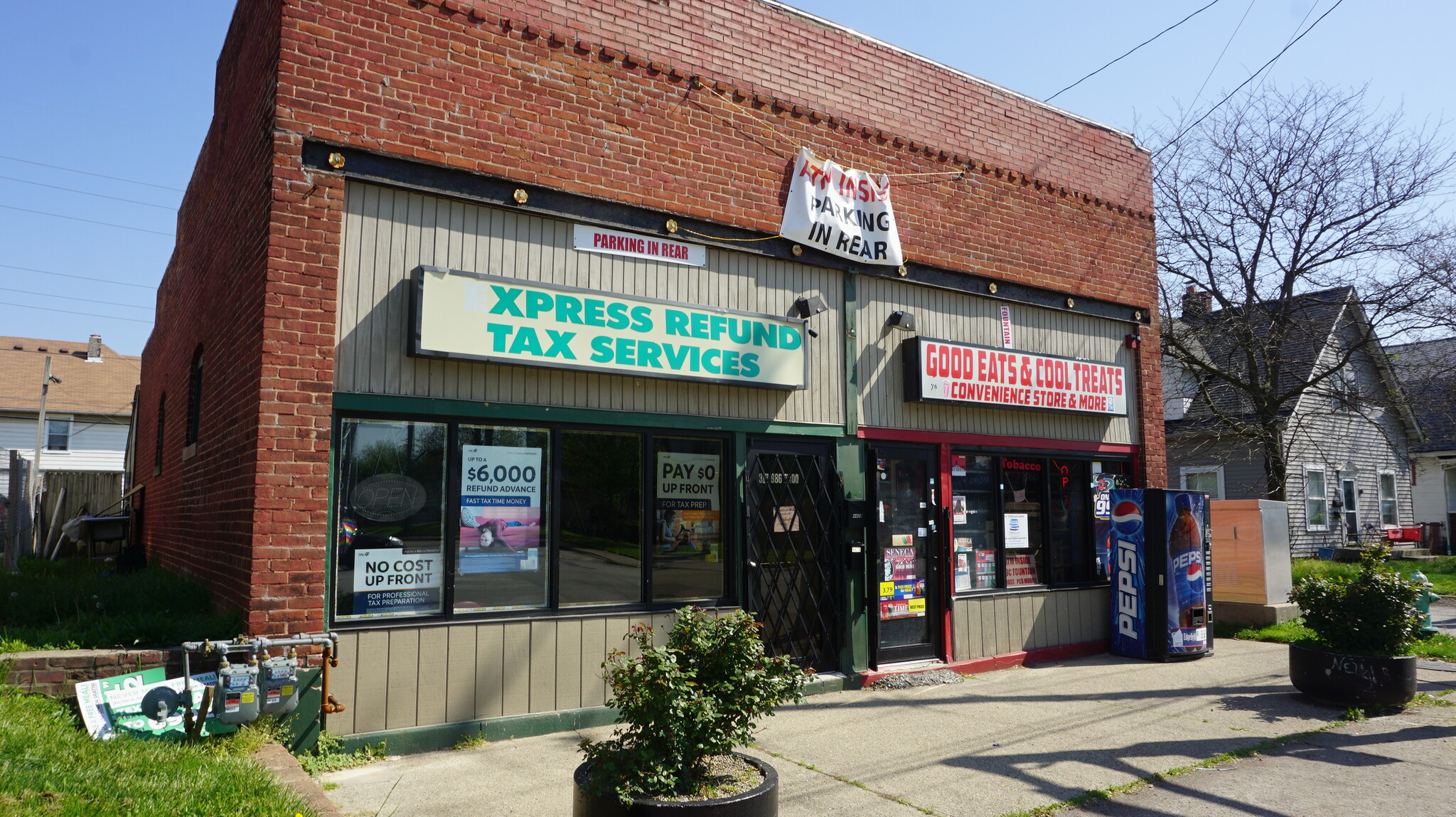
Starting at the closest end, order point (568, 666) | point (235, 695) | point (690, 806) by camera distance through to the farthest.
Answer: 1. point (690, 806)
2. point (235, 695)
3. point (568, 666)

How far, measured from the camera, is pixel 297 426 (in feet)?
20.9

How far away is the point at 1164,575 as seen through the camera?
34.6ft

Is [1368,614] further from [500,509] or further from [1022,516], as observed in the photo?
[500,509]

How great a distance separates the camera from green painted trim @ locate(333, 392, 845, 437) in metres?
6.73

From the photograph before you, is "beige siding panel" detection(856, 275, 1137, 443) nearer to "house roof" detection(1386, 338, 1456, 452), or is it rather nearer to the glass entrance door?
the glass entrance door

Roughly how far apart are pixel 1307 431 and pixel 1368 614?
728 inches

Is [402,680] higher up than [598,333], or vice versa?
[598,333]

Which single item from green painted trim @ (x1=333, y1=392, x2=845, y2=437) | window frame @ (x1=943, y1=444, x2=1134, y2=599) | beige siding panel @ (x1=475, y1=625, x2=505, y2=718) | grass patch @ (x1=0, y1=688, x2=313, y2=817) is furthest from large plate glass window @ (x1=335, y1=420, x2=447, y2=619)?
window frame @ (x1=943, y1=444, x2=1134, y2=599)

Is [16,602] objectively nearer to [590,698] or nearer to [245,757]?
[245,757]

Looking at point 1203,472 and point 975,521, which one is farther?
point 1203,472

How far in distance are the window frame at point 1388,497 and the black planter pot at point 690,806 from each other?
1129 inches

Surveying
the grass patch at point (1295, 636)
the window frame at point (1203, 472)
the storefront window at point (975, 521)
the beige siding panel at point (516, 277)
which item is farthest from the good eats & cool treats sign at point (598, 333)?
the window frame at point (1203, 472)

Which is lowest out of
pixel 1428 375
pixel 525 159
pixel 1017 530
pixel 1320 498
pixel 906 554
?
pixel 906 554

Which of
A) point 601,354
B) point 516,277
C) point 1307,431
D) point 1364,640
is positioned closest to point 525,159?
point 516,277
